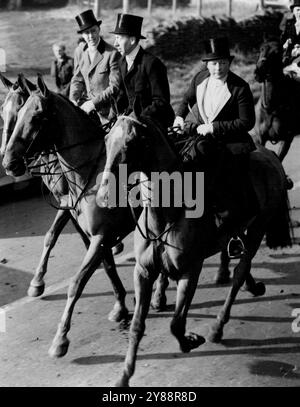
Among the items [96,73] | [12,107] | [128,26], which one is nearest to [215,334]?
[12,107]

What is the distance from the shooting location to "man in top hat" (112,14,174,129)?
27.0ft

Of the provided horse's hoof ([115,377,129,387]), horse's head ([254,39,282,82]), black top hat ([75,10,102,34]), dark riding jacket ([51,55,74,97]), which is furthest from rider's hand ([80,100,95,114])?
dark riding jacket ([51,55,74,97])

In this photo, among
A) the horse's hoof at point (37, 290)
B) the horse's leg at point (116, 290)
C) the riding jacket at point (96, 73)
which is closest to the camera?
the horse's leg at point (116, 290)

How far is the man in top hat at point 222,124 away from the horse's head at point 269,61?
383cm

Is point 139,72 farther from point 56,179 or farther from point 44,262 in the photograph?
point 44,262

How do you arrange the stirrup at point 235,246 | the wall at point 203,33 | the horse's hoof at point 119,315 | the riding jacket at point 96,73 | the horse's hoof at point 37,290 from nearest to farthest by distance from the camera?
1. the stirrup at point 235,246
2. the horse's hoof at point 119,315
3. the horse's hoof at point 37,290
4. the riding jacket at point 96,73
5. the wall at point 203,33

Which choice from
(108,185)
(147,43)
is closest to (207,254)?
(108,185)

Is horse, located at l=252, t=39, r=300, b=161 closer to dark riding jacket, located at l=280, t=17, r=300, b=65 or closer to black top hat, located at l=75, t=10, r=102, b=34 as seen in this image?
dark riding jacket, located at l=280, t=17, r=300, b=65

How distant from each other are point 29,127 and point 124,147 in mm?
1588

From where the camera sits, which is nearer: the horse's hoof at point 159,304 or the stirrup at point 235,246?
the stirrup at point 235,246

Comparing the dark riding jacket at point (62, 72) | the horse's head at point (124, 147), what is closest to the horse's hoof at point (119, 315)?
the horse's head at point (124, 147)

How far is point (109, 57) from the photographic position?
9398 mm

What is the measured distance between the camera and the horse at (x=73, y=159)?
25.2ft

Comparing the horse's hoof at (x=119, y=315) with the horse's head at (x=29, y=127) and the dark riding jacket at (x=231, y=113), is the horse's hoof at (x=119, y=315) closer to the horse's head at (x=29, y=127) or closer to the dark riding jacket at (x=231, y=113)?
the horse's head at (x=29, y=127)
